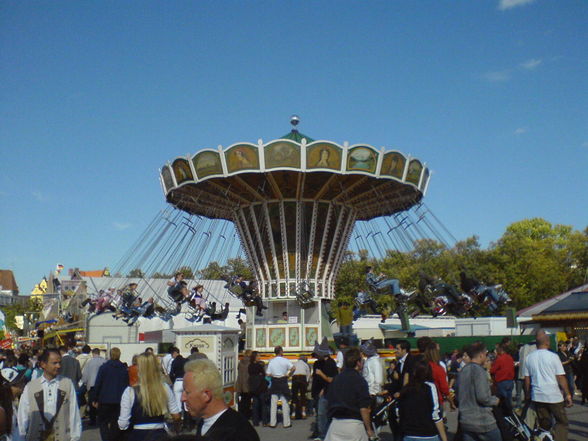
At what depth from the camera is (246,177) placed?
75.4 feet

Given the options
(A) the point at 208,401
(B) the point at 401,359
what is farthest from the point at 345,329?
(A) the point at 208,401

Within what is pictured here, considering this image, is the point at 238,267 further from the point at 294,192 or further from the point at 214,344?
the point at 214,344

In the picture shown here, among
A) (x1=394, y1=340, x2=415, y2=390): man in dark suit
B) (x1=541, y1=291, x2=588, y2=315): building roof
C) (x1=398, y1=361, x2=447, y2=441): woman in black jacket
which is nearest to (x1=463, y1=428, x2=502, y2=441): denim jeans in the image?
(x1=398, y1=361, x2=447, y2=441): woman in black jacket

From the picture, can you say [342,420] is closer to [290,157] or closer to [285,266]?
[290,157]

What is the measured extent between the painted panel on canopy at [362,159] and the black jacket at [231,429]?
1921 cm

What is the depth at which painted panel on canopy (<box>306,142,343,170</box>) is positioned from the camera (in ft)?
70.2

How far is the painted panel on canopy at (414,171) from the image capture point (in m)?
23.5

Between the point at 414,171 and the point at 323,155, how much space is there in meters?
4.32

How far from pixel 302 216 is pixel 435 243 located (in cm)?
3000

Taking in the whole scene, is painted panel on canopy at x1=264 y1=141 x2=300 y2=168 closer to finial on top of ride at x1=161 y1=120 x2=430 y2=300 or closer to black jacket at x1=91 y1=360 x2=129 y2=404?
finial on top of ride at x1=161 y1=120 x2=430 y2=300

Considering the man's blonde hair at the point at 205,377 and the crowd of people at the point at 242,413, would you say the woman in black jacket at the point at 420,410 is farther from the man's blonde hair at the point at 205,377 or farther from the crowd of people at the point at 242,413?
the man's blonde hair at the point at 205,377

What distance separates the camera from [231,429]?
279 centimetres

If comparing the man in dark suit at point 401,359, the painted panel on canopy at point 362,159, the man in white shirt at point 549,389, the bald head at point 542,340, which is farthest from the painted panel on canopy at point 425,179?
the man in white shirt at point 549,389

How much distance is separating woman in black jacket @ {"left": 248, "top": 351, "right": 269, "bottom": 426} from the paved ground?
A: 415 mm
